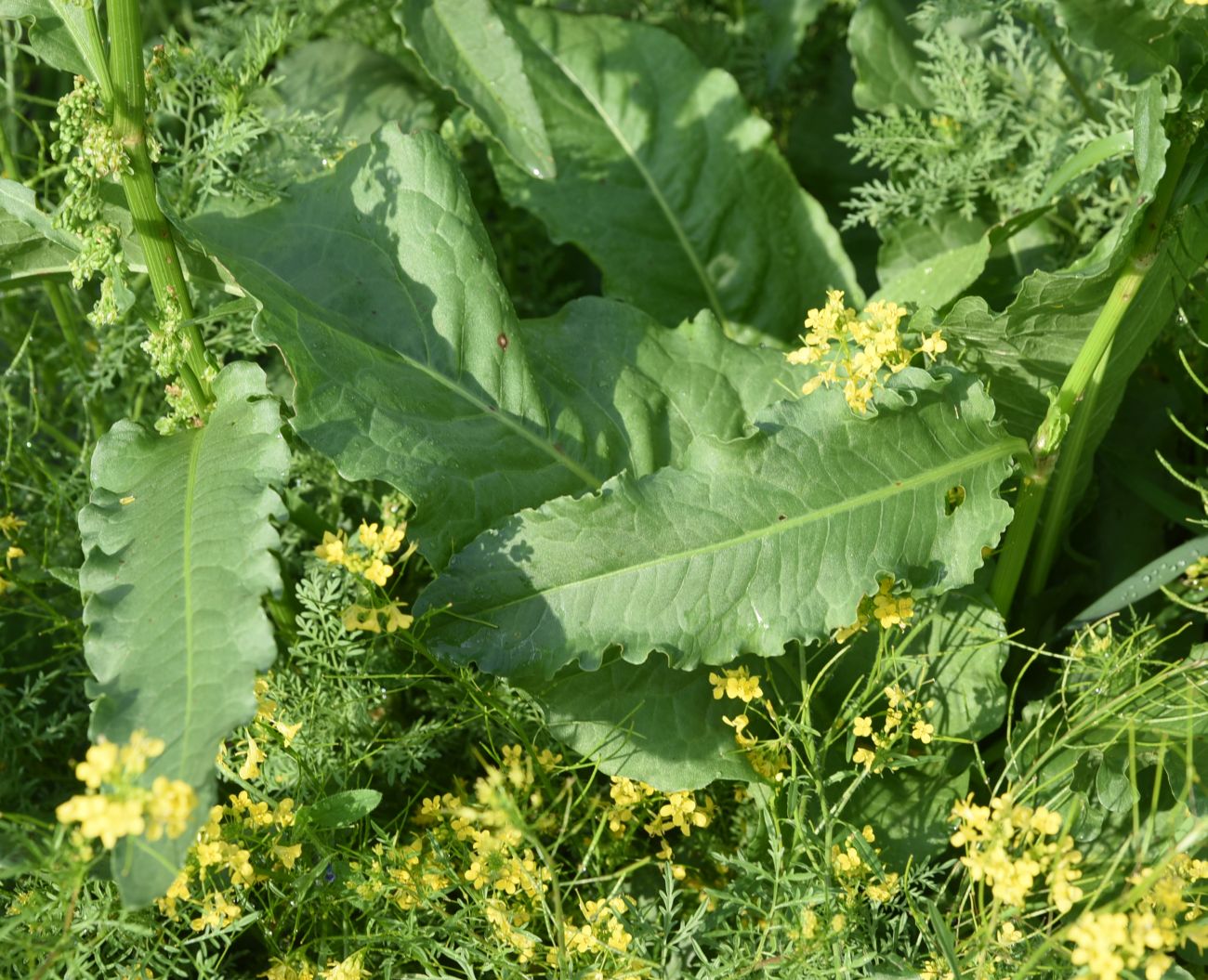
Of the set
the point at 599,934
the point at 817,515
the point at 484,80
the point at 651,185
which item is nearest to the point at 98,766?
the point at 599,934

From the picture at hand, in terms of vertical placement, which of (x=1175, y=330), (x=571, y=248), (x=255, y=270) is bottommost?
(x=1175, y=330)

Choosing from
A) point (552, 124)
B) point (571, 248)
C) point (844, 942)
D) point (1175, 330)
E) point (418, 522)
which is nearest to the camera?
point (844, 942)

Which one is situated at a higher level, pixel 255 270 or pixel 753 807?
pixel 255 270

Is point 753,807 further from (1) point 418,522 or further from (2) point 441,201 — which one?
(2) point 441,201

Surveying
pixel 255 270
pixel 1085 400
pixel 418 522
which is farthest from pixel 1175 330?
pixel 255 270

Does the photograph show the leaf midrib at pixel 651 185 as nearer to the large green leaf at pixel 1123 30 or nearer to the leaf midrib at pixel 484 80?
the leaf midrib at pixel 484 80

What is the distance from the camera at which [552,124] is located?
7.47 ft

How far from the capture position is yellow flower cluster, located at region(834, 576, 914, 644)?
1.58m

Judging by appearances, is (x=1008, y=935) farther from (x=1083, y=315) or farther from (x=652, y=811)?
(x=1083, y=315)

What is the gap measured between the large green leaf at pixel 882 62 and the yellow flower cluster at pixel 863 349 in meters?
0.86

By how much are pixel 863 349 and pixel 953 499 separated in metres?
0.25

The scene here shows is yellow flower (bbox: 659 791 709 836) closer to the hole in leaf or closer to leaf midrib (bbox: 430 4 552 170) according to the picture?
the hole in leaf

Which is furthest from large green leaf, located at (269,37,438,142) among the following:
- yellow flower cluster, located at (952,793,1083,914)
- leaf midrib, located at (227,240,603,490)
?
yellow flower cluster, located at (952,793,1083,914)

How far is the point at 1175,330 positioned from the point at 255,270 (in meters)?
1.56
